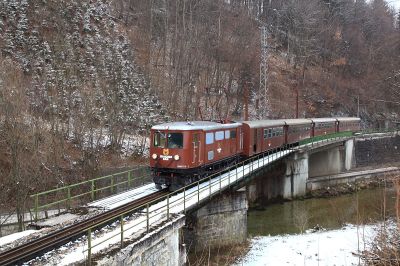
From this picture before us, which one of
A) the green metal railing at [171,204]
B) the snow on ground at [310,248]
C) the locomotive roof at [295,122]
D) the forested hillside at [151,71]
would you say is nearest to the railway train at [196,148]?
the green metal railing at [171,204]

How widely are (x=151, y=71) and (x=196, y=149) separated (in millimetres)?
29007

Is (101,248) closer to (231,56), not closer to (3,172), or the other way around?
(3,172)

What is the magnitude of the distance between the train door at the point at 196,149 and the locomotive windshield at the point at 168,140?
678 mm

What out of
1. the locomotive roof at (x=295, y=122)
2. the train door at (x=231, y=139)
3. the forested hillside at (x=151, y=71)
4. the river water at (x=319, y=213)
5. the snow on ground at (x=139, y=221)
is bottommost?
the river water at (x=319, y=213)

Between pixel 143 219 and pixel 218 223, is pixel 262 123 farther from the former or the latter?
pixel 143 219

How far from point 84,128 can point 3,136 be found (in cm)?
891

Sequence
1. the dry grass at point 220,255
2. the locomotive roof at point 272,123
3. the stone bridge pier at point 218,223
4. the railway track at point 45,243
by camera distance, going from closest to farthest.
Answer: the railway track at point 45,243 → the dry grass at point 220,255 → the stone bridge pier at point 218,223 → the locomotive roof at point 272,123

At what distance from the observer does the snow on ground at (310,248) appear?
20.0 meters

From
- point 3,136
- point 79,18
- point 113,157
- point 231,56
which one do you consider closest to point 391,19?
point 231,56

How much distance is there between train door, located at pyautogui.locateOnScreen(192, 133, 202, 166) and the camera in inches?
738

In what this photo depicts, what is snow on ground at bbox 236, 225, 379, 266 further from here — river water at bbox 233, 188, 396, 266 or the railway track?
the railway track

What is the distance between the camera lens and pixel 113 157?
3269 centimetres

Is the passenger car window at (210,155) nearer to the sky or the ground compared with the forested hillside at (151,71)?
nearer to the ground

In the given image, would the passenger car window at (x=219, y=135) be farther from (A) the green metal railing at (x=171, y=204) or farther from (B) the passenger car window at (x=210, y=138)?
(A) the green metal railing at (x=171, y=204)
